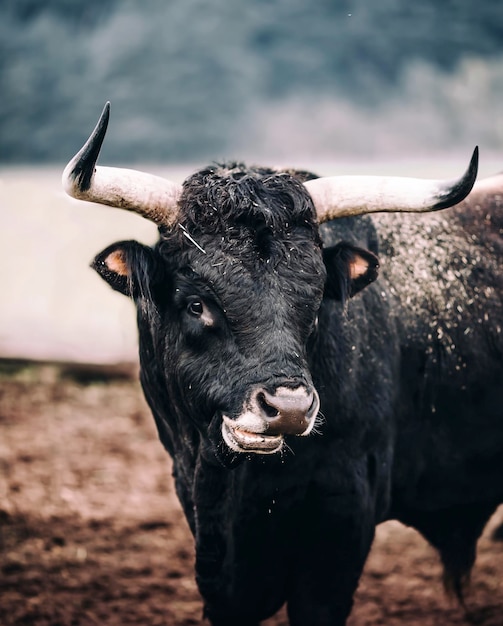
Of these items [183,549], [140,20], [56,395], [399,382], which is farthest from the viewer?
[140,20]

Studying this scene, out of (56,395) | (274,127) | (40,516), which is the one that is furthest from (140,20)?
(40,516)

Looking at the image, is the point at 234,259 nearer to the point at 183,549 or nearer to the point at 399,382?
the point at 399,382

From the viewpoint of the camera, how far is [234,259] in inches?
105

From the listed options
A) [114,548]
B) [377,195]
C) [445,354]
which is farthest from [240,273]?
[114,548]

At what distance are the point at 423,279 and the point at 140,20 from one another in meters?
7.18

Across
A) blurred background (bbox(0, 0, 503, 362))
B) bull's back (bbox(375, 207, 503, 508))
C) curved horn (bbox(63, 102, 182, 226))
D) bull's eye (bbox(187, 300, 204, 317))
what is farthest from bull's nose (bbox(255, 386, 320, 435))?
Result: blurred background (bbox(0, 0, 503, 362))

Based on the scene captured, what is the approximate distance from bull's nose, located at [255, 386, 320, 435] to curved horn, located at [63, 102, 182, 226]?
2.65 feet

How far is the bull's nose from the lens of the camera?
96.8 inches

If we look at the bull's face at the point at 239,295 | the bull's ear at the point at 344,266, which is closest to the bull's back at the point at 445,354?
the bull's ear at the point at 344,266

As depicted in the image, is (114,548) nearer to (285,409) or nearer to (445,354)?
(445,354)

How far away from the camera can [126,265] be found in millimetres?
2885

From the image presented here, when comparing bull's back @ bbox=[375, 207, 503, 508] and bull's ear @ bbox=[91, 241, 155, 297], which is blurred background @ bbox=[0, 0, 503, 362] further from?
bull's ear @ bbox=[91, 241, 155, 297]

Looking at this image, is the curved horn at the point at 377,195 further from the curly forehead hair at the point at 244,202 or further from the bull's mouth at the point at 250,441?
the bull's mouth at the point at 250,441

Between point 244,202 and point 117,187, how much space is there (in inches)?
17.9
